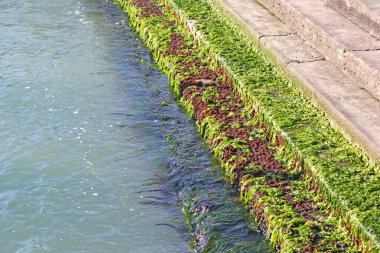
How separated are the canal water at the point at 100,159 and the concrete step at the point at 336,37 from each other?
4.69 ft

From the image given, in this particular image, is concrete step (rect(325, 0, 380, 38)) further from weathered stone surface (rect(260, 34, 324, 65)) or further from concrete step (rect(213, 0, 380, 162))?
weathered stone surface (rect(260, 34, 324, 65))

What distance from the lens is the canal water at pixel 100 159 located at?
5.39m

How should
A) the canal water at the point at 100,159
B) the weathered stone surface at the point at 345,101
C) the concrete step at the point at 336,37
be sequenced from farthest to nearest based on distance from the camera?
the concrete step at the point at 336,37
the weathered stone surface at the point at 345,101
the canal water at the point at 100,159

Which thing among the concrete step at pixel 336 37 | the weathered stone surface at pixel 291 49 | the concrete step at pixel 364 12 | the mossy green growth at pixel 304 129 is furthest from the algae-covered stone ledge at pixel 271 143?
the concrete step at pixel 364 12

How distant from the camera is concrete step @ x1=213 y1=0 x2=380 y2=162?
576 cm

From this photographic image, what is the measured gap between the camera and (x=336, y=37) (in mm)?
7051

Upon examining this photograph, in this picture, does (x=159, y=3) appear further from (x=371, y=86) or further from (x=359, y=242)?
(x=359, y=242)

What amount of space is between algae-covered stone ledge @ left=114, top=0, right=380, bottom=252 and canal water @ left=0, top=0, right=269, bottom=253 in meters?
0.17

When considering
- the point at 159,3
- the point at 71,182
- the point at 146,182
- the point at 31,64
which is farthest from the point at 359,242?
the point at 159,3


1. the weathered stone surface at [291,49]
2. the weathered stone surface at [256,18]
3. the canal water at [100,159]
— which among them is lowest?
the canal water at [100,159]

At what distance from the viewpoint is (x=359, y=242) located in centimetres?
482

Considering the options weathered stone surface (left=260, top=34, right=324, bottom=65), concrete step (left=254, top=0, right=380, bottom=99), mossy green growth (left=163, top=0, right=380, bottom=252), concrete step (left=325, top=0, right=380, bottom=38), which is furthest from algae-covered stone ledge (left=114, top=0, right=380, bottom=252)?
concrete step (left=325, top=0, right=380, bottom=38)

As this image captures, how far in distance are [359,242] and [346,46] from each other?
2.49 metres

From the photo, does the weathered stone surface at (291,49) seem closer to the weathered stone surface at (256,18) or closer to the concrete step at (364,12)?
the weathered stone surface at (256,18)
